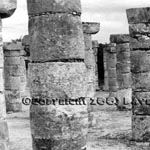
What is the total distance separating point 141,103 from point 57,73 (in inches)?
238

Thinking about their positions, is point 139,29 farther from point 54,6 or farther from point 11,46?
point 11,46

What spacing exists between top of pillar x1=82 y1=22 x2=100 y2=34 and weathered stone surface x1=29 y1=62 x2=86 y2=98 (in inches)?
362

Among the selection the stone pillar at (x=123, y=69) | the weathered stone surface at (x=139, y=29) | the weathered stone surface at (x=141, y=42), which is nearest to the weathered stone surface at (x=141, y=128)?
the weathered stone surface at (x=141, y=42)

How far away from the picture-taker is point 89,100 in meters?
18.7

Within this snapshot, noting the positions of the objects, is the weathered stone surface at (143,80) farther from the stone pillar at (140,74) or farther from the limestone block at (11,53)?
the limestone block at (11,53)

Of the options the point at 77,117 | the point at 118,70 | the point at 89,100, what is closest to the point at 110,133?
the point at 89,100

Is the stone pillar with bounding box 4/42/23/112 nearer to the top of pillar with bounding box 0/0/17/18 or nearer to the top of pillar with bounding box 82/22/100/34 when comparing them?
the top of pillar with bounding box 82/22/100/34

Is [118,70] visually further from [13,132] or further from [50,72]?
[50,72]

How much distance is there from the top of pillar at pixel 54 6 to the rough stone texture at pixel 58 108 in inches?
45.5

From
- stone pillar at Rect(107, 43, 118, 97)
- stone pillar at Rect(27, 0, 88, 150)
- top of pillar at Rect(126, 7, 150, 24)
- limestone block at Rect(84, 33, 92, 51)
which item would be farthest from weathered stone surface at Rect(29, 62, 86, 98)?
stone pillar at Rect(107, 43, 118, 97)

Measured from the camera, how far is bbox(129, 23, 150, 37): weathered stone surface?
15.0 meters

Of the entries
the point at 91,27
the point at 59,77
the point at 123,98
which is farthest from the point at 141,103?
the point at 123,98

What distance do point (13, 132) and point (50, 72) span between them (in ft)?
29.2

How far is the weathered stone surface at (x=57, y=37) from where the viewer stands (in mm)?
10039
